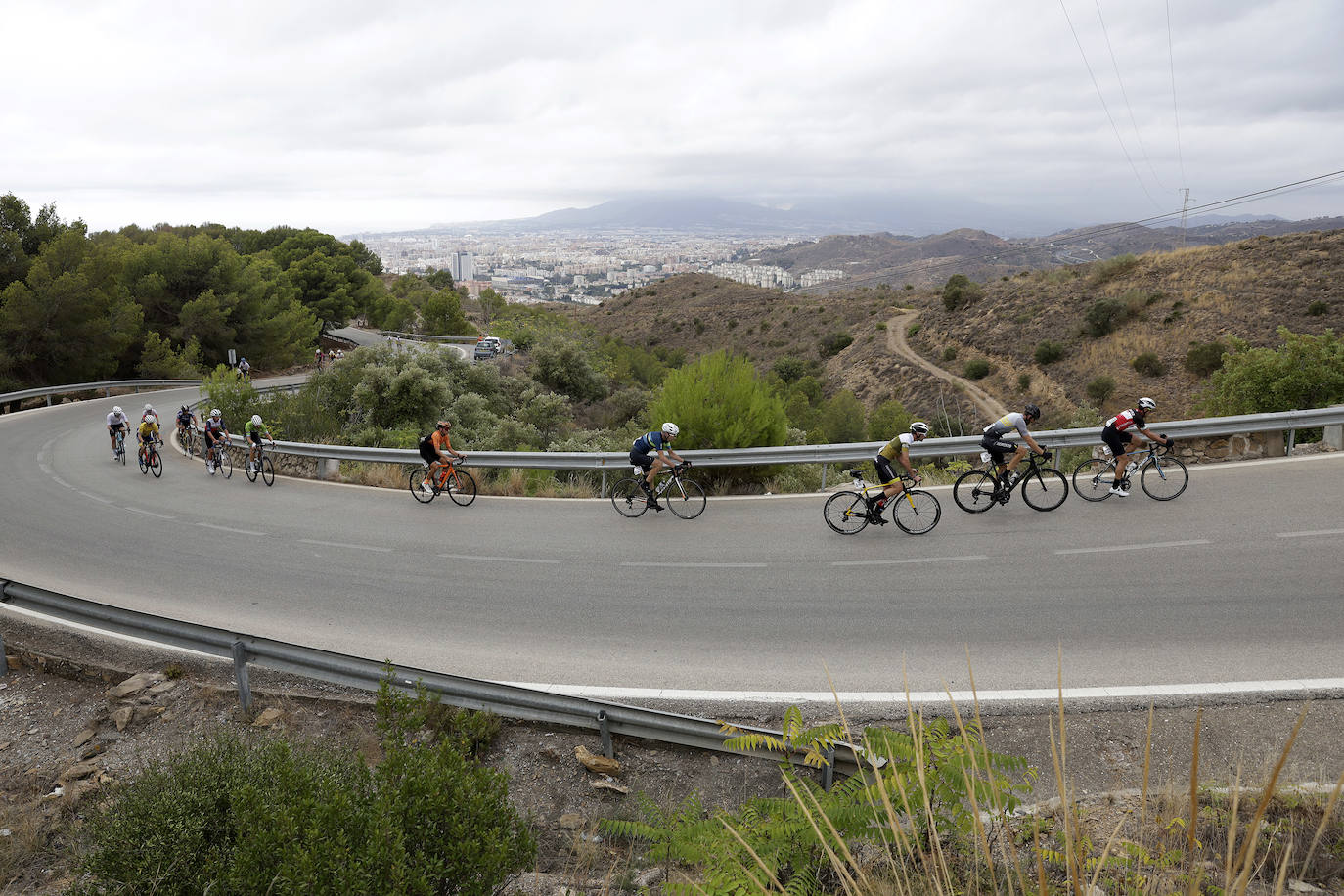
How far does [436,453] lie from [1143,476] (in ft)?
37.0

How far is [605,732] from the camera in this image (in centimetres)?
532

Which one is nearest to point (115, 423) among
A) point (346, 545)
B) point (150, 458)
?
point (150, 458)

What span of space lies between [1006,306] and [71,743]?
190ft

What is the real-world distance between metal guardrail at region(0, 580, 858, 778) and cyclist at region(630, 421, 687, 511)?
683 centimetres

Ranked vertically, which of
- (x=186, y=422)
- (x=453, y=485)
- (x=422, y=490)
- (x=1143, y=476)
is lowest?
(x=422, y=490)

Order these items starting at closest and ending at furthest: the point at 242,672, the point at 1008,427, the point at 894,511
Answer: the point at 242,672
the point at 894,511
the point at 1008,427

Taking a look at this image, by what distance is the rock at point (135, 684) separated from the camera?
6.43 m

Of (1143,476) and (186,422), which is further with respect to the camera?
(186,422)

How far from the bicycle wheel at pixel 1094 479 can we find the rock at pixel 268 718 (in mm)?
10615

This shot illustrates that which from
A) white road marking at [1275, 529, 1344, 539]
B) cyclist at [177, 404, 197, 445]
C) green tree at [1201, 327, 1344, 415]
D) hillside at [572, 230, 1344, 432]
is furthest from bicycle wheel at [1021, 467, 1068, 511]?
cyclist at [177, 404, 197, 445]

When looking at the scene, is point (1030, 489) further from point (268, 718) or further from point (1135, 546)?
point (268, 718)

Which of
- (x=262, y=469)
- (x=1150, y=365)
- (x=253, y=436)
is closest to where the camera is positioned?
(x=253, y=436)

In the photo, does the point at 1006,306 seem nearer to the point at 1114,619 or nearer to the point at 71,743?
the point at 1114,619

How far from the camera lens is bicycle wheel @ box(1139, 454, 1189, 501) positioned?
37.5 feet
